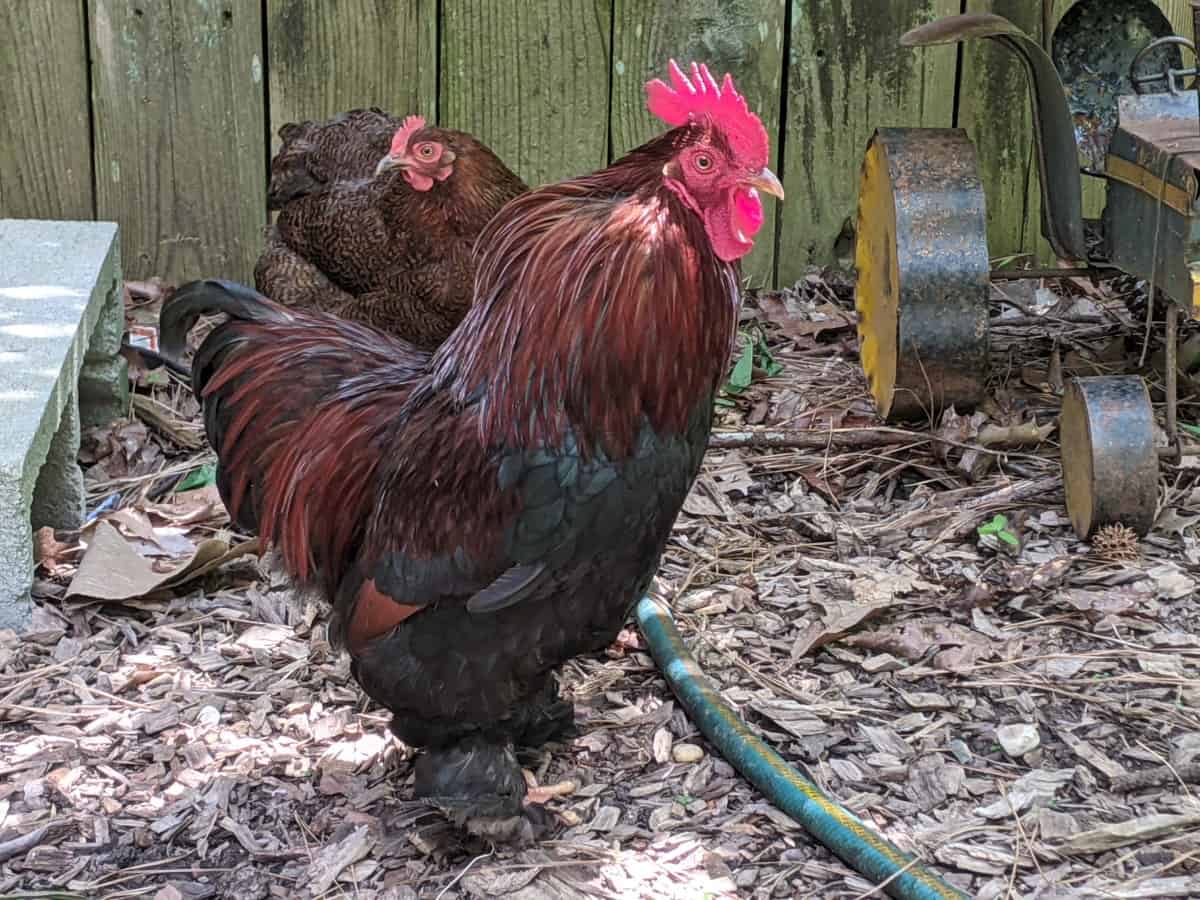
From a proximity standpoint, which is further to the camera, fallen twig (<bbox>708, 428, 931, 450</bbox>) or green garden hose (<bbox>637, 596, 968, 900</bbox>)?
fallen twig (<bbox>708, 428, 931, 450</bbox>)

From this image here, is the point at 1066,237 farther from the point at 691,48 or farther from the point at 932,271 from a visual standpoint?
the point at 691,48

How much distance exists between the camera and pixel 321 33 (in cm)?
542

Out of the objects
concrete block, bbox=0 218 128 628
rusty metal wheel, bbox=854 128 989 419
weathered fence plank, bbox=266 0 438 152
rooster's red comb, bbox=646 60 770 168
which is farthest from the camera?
weathered fence plank, bbox=266 0 438 152

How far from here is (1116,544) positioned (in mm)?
4113

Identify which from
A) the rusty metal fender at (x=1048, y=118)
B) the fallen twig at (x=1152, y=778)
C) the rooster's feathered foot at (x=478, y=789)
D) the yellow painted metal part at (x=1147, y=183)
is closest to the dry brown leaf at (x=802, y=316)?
the rusty metal fender at (x=1048, y=118)

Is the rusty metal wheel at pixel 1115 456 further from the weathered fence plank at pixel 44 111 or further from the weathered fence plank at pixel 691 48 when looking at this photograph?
the weathered fence plank at pixel 44 111

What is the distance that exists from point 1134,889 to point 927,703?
78 cm

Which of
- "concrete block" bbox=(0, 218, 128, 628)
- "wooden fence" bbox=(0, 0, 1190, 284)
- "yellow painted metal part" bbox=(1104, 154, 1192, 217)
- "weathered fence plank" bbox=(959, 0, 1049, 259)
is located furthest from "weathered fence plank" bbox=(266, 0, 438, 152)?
"yellow painted metal part" bbox=(1104, 154, 1192, 217)

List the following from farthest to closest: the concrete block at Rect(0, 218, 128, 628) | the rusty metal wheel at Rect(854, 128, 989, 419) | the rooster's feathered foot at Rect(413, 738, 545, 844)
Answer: the rusty metal wheel at Rect(854, 128, 989, 419)
the concrete block at Rect(0, 218, 128, 628)
the rooster's feathered foot at Rect(413, 738, 545, 844)

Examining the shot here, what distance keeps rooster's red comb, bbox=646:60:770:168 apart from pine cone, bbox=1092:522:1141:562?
196 centimetres

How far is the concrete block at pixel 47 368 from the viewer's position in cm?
375

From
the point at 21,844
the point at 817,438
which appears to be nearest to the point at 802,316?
the point at 817,438

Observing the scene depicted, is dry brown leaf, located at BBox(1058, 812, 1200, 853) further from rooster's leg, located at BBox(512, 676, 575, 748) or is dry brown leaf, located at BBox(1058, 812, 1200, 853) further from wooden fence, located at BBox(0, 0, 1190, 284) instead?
wooden fence, located at BBox(0, 0, 1190, 284)

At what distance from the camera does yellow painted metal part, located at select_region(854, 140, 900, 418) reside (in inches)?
185
